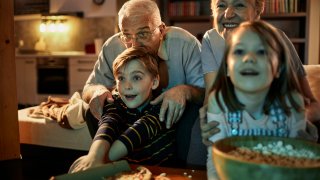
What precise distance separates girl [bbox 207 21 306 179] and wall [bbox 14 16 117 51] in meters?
4.74

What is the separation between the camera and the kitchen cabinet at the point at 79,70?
527 centimetres

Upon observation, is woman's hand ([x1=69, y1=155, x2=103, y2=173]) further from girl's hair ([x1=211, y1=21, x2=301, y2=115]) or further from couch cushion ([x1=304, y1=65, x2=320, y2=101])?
couch cushion ([x1=304, y1=65, x2=320, y2=101])

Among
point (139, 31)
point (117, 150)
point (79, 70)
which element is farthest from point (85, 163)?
point (79, 70)

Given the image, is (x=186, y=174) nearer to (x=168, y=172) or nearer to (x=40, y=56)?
(x=168, y=172)

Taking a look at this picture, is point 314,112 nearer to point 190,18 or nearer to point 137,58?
point 137,58

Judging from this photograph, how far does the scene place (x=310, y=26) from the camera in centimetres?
441

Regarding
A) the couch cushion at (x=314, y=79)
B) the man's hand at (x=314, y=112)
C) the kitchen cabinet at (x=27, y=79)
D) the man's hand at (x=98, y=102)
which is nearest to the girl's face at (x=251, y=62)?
the man's hand at (x=314, y=112)

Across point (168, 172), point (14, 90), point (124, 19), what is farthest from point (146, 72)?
point (14, 90)

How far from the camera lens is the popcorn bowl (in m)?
0.66

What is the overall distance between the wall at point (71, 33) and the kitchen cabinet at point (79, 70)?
0.64m

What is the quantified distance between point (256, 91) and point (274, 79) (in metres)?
0.07

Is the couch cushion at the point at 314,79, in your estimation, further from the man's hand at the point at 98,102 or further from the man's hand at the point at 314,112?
the man's hand at the point at 98,102

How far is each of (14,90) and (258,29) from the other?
1664 millimetres

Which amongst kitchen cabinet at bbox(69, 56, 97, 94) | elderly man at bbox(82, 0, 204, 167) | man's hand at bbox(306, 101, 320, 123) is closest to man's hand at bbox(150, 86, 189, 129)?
→ elderly man at bbox(82, 0, 204, 167)
